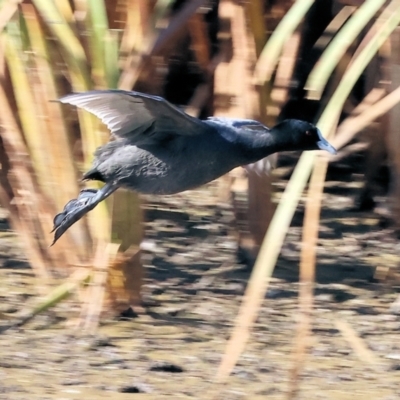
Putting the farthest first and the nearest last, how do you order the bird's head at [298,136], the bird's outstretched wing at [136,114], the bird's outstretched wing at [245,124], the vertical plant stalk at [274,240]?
the bird's outstretched wing at [245,124]
the bird's head at [298,136]
the bird's outstretched wing at [136,114]
the vertical plant stalk at [274,240]

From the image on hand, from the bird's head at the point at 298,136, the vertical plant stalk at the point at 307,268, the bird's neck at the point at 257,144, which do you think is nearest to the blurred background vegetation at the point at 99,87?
the bird's head at the point at 298,136

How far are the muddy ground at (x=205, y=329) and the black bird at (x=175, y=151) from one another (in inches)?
17.1

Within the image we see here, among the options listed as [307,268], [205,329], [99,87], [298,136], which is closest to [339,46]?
[298,136]

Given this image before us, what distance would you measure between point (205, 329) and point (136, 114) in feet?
2.96

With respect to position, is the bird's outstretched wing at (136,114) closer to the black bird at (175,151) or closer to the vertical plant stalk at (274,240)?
the black bird at (175,151)

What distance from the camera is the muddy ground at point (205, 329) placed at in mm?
2906

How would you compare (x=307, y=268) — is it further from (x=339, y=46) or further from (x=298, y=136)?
(x=298, y=136)

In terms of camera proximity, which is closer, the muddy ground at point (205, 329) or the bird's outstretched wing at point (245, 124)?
the muddy ground at point (205, 329)

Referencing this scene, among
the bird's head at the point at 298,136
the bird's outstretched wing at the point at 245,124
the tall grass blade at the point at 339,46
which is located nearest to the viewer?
the tall grass blade at the point at 339,46

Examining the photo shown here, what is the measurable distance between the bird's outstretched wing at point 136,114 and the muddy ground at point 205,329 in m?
0.69

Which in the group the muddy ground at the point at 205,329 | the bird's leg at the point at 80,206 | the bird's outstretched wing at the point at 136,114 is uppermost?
the bird's outstretched wing at the point at 136,114

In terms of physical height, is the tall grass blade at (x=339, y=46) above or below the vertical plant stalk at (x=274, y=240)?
above

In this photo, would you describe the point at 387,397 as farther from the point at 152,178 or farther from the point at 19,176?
the point at 19,176

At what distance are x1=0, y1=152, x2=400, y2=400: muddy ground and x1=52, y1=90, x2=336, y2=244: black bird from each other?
43cm
